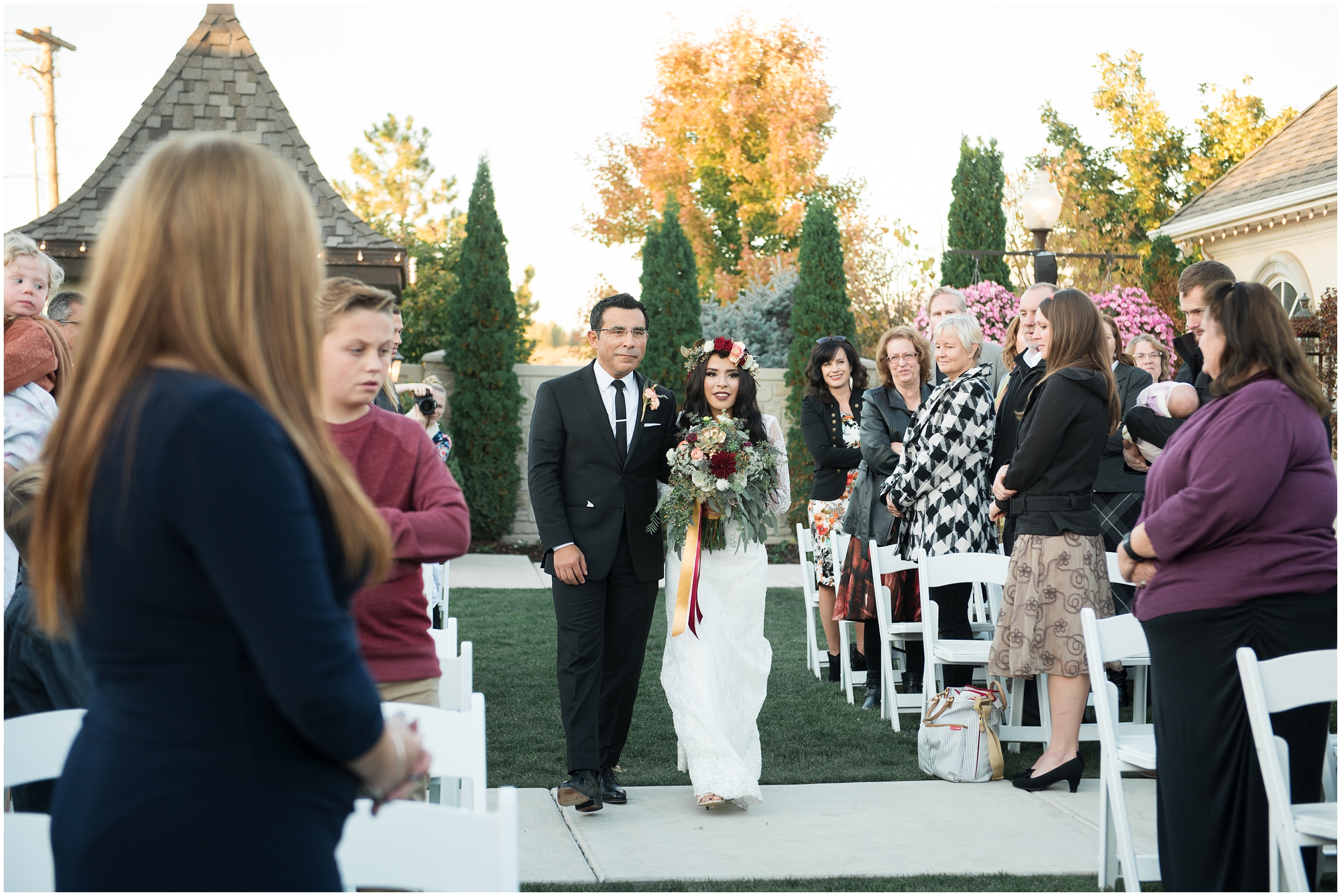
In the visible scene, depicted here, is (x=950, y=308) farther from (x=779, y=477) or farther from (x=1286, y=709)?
(x=1286, y=709)

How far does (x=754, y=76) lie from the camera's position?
28.1m

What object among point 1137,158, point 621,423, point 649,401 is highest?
point 1137,158

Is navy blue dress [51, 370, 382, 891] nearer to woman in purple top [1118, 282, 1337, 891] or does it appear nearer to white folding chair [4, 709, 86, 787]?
white folding chair [4, 709, 86, 787]

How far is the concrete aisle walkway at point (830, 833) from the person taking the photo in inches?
167

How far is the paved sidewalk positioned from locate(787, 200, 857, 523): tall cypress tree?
183 cm

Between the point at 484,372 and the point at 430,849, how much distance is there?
1301 centimetres

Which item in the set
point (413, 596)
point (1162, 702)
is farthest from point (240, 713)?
point (1162, 702)

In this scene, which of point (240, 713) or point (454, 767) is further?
point (454, 767)

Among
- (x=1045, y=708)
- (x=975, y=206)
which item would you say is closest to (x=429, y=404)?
(x=1045, y=708)

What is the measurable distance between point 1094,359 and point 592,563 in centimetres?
252

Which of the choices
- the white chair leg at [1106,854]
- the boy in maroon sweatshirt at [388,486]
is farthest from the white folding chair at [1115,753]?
the boy in maroon sweatshirt at [388,486]

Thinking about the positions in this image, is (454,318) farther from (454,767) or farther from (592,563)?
(454,767)

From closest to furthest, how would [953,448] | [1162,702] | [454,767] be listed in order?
1. [454,767]
2. [1162,702]
3. [953,448]

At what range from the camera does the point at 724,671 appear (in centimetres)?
519
